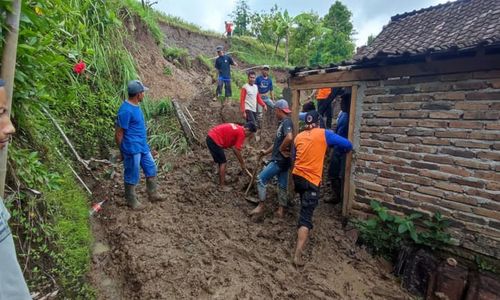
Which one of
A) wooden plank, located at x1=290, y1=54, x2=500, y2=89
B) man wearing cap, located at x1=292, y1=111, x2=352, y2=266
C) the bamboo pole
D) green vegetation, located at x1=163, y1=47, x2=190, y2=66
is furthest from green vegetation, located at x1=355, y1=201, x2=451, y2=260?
green vegetation, located at x1=163, y1=47, x2=190, y2=66

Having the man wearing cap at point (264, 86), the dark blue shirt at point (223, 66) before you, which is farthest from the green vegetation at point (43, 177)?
the dark blue shirt at point (223, 66)

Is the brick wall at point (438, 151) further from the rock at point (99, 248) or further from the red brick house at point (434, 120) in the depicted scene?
the rock at point (99, 248)

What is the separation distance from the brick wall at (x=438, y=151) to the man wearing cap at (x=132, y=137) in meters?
3.22

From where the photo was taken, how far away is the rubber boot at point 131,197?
4.17 metres

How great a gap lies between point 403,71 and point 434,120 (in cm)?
78

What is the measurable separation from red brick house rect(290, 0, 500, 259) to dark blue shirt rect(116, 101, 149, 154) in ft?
9.02

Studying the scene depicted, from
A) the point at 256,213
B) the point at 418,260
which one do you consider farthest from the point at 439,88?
the point at 256,213

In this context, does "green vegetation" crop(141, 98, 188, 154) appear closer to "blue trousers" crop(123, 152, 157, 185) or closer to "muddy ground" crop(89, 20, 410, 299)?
"muddy ground" crop(89, 20, 410, 299)

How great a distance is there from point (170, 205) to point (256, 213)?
1350 mm

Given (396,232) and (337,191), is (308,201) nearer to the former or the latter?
(396,232)

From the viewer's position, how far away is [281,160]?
4816 millimetres

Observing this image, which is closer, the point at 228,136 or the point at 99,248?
the point at 99,248

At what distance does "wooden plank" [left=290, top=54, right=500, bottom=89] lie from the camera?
3.60 m

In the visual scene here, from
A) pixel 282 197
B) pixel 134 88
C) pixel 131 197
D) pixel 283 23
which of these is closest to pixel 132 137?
pixel 134 88
